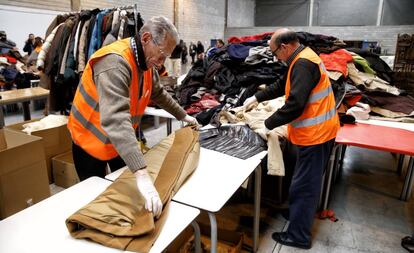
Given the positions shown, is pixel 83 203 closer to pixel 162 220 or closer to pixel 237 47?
pixel 162 220

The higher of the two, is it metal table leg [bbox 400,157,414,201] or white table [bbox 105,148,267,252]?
white table [bbox 105,148,267,252]

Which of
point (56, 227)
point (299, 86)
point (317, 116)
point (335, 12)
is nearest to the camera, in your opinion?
point (56, 227)

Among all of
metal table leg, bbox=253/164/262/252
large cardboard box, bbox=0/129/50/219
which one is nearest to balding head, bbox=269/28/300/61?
metal table leg, bbox=253/164/262/252

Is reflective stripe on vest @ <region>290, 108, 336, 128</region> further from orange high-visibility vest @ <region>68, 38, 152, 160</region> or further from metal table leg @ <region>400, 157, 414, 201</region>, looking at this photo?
metal table leg @ <region>400, 157, 414, 201</region>

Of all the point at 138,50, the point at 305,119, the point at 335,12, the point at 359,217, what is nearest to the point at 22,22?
the point at 138,50

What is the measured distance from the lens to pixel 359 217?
2.48 metres

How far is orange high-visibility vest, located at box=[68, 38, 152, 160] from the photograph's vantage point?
129cm

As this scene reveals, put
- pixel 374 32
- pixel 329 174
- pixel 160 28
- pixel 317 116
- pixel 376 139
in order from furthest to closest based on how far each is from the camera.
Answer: pixel 374 32
pixel 329 174
pixel 376 139
pixel 317 116
pixel 160 28

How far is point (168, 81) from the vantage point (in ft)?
12.7

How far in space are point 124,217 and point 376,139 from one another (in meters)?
1.96

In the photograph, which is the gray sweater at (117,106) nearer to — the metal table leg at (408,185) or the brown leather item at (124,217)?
the brown leather item at (124,217)

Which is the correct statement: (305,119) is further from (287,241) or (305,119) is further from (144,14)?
(144,14)

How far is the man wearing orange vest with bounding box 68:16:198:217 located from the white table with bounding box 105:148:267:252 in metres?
0.18

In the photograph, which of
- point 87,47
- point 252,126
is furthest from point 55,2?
point 252,126
